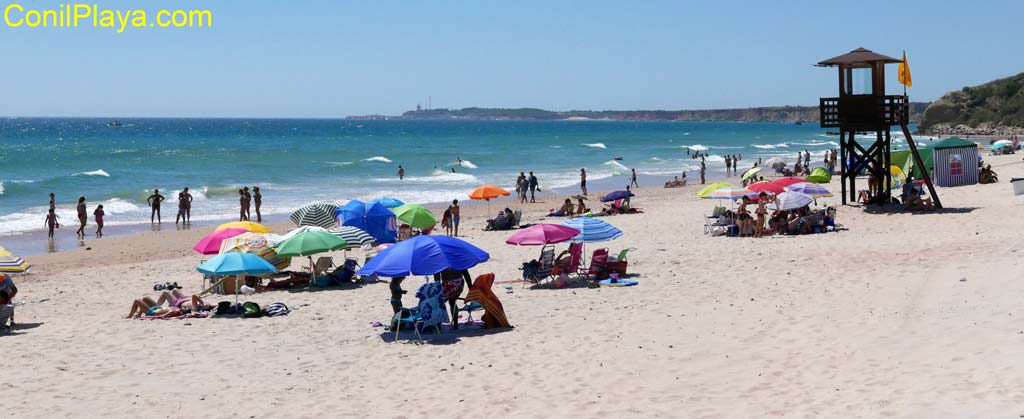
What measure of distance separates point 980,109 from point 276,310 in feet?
318

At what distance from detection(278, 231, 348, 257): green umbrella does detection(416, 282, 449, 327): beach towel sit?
10.9 feet

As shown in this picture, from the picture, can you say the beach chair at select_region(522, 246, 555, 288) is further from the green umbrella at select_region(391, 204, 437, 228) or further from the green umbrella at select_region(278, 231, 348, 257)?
the green umbrella at select_region(391, 204, 437, 228)

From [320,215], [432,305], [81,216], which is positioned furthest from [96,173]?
A: [432,305]

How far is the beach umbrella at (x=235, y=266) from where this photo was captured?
490 inches

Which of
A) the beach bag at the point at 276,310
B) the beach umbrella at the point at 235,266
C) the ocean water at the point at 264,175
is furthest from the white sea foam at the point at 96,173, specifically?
the beach bag at the point at 276,310

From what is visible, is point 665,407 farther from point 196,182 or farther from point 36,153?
point 36,153

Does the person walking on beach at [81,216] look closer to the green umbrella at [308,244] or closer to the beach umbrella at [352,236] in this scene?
the beach umbrella at [352,236]

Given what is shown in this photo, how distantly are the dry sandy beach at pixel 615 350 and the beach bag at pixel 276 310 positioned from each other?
159 millimetres

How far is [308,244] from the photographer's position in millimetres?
14016

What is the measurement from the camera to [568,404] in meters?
8.10

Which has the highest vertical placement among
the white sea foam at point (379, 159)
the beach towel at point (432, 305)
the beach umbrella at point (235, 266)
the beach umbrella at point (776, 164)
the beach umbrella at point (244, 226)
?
the white sea foam at point (379, 159)

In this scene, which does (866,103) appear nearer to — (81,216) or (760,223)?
(760,223)

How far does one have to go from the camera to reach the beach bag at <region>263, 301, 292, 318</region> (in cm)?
1261

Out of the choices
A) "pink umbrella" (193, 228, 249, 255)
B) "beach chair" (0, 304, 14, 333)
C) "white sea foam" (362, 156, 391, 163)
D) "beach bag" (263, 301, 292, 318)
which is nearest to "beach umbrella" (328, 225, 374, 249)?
"pink umbrella" (193, 228, 249, 255)
